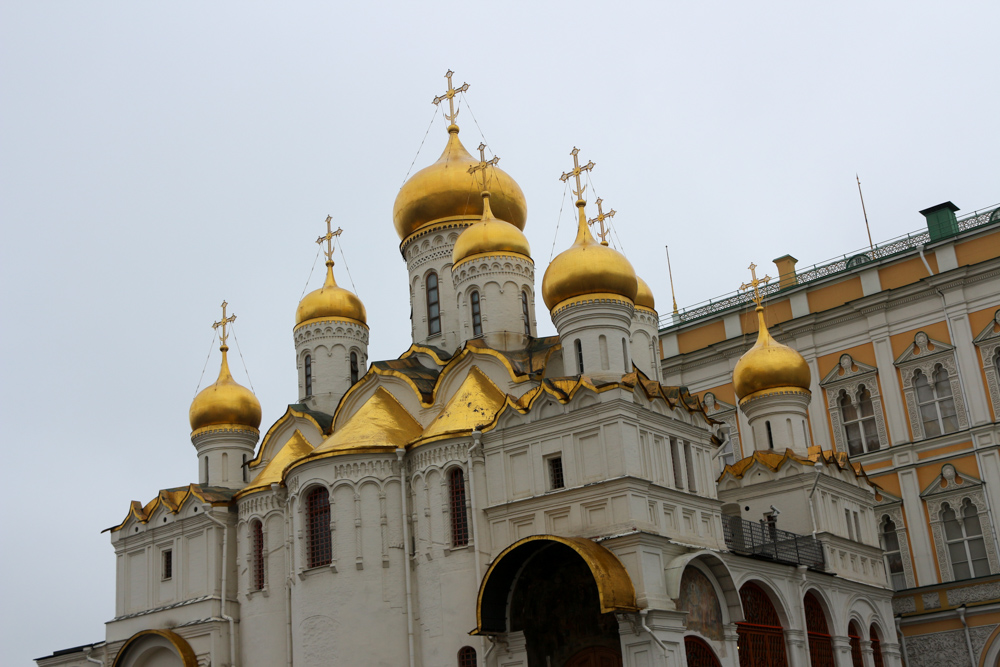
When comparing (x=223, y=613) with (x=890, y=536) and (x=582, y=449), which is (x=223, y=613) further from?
(x=890, y=536)

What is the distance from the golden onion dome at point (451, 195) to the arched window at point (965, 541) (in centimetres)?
1153

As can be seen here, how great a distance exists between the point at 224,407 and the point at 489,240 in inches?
291

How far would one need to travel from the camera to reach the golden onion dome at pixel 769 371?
2417 cm

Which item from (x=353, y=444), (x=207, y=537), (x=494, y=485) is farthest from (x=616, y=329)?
(x=207, y=537)

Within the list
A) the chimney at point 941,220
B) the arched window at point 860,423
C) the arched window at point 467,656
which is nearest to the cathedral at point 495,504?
the arched window at point 467,656

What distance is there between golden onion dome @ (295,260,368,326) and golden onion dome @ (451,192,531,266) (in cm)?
336

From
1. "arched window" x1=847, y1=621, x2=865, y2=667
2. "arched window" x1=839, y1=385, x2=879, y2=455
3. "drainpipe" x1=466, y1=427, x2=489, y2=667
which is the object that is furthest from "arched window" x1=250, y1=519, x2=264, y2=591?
"arched window" x1=839, y1=385, x2=879, y2=455

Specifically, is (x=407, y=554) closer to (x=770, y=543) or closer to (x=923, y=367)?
(x=770, y=543)

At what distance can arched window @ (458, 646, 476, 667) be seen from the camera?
18.9 metres

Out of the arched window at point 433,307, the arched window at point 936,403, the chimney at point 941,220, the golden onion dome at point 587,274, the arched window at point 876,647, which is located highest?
the chimney at point 941,220

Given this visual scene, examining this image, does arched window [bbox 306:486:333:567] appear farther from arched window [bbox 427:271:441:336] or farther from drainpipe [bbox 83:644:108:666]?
drainpipe [bbox 83:644:108:666]

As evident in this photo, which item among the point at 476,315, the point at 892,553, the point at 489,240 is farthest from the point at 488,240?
the point at 892,553

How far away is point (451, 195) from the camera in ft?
82.2

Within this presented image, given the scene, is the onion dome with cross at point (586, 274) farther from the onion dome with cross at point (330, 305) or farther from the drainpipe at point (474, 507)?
the onion dome with cross at point (330, 305)
